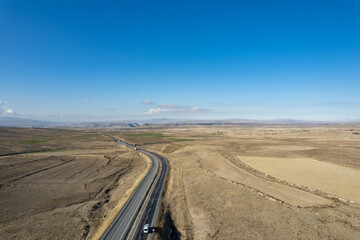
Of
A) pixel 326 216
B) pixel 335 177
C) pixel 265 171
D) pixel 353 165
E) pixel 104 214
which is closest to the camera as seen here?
pixel 326 216

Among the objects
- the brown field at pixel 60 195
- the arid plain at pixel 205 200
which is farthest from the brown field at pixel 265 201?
the brown field at pixel 60 195

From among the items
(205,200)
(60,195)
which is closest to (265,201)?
(205,200)

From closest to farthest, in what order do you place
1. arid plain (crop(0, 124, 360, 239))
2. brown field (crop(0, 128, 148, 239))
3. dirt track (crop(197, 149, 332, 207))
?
arid plain (crop(0, 124, 360, 239)) < brown field (crop(0, 128, 148, 239)) < dirt track (crop(197, 149, 332, 207))

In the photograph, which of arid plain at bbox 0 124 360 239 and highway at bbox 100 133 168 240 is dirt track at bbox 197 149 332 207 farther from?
highway at bbox 100 133 168 240

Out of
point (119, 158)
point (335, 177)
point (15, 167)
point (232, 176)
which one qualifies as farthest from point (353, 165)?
point (15, 167)

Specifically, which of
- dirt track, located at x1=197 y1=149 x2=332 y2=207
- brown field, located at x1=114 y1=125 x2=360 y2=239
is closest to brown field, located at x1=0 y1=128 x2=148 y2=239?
brown field, located at x1=114 y1=125 x2=360 y2=239

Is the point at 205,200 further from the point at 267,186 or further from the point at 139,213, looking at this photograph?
A: the point at 267,186

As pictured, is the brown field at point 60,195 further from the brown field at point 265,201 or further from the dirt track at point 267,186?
the dirt track at point 267,186

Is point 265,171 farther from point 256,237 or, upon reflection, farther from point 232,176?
point 256,237

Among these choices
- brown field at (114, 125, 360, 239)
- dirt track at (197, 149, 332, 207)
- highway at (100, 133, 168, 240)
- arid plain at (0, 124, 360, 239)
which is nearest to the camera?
highway at (100, 133, 168, 240)
